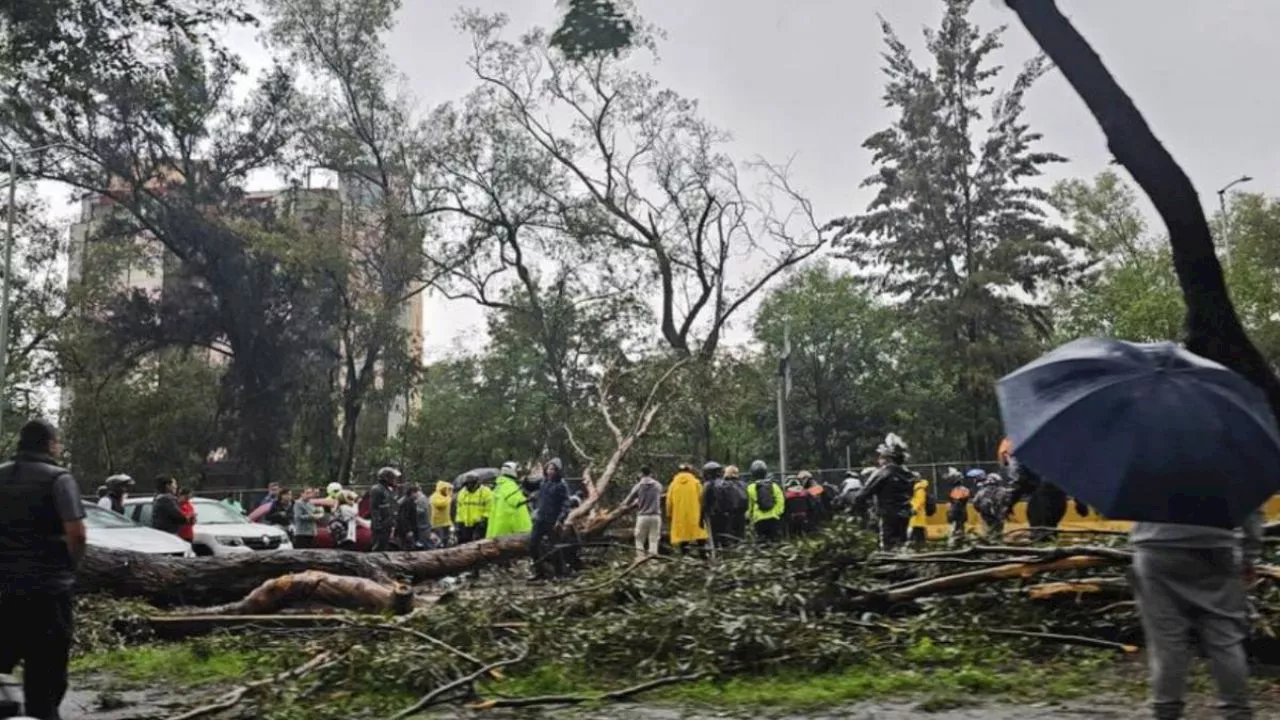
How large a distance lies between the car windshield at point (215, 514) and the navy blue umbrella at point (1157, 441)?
1685 centimetres

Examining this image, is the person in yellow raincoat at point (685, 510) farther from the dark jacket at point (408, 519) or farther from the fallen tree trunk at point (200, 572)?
the dark jacket at point (408, 519)

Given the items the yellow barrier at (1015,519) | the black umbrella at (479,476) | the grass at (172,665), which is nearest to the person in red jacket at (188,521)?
the black umbrella at (479,476)

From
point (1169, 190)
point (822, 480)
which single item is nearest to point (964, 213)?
point (822, 480)

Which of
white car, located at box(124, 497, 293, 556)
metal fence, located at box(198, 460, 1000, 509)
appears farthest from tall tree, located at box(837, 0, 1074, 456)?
white car, located at box(124, 497, 293, 556)

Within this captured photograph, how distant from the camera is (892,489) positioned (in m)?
13.2

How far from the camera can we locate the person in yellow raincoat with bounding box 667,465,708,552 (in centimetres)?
1584

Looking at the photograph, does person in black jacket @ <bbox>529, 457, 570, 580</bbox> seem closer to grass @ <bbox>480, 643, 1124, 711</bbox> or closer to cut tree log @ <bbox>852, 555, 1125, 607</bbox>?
cut tree log @ <bbox>852, 555, 1125, 607</bbox>

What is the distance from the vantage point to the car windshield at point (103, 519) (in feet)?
48.8

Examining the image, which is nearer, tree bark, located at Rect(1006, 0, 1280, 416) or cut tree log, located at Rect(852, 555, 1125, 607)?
tree bark, located at Rect(1006, 0, 1280, 416)

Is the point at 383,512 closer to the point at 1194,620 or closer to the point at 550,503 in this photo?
the point at 550,503

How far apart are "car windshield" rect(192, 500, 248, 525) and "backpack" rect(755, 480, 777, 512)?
8.74m

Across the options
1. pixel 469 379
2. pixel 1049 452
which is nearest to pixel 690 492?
pixel 1049 452

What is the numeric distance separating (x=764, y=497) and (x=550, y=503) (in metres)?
3.44

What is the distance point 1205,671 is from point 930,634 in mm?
1731
